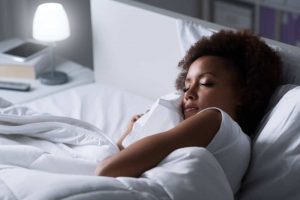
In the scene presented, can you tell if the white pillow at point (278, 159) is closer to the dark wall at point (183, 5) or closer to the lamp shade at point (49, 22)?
the lamp shade at point (49, 22)

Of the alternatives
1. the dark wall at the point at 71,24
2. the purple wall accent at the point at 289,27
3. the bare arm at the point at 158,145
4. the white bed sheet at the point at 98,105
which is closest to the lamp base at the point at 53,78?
the white bed sheet at the point at 98,105

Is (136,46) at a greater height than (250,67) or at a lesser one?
lesser

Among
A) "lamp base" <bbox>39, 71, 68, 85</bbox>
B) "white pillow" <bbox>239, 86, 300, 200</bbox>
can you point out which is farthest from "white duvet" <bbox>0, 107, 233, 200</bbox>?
"lamp base" <bbox>39, 71, 68, 85</bbox>

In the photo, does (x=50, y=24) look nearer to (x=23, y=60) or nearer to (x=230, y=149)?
(x=23, y=60)

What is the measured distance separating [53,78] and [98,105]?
351mm

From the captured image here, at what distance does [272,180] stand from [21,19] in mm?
1729

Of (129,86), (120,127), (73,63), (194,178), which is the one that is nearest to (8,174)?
(194,178)

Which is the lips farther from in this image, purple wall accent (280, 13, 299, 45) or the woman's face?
purple wall accent (280, 13, 299, 45)

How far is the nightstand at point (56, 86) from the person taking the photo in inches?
80.4

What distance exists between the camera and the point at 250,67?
→ 1.33 metres

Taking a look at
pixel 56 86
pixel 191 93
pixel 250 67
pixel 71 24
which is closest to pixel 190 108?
pixel 191 93

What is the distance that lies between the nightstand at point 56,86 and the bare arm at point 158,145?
3.22 feet

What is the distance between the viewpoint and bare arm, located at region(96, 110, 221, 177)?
109cm

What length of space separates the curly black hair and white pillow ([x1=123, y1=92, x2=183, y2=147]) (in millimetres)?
149
